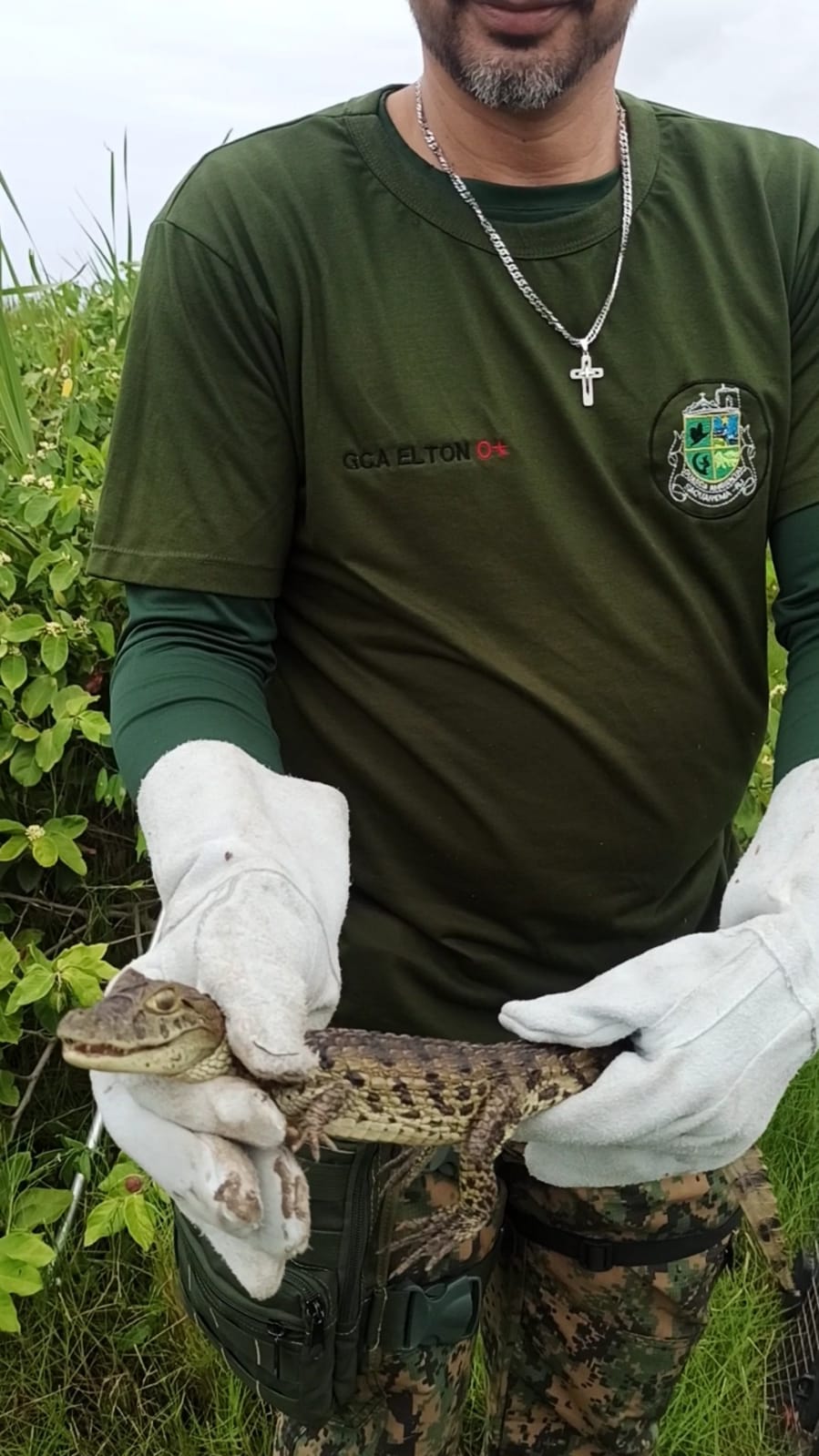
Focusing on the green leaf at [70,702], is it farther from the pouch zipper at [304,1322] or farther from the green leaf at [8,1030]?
the pouch zipper at [304,1322]

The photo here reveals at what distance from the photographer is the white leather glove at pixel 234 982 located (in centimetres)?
158

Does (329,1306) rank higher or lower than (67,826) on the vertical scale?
lower

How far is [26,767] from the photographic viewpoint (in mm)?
2951

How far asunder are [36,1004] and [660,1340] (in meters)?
1.52

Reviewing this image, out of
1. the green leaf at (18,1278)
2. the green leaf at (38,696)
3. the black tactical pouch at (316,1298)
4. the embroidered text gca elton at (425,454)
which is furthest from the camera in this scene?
the green leaf at (38,696)

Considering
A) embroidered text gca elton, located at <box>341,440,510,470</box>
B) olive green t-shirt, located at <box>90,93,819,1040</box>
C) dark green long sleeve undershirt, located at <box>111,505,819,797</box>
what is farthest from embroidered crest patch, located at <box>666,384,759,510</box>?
embroidered text gca elton, located at <box>341,440,510,470</box>

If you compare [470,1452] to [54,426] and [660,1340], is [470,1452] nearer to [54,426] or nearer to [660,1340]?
[660,1340]

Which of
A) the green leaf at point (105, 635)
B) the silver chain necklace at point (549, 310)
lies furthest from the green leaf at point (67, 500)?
the silver chain necklace at point (549, 310)

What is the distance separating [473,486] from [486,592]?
171 millimetres

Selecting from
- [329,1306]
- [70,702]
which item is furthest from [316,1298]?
[70,702]

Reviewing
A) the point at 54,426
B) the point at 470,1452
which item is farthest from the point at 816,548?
the point at 54,426

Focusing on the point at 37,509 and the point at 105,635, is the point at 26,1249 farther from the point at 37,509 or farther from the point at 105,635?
the point at 37,509

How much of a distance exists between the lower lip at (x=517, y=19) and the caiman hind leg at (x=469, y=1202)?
1.65 metres

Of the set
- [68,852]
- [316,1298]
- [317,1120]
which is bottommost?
[316,1298]
